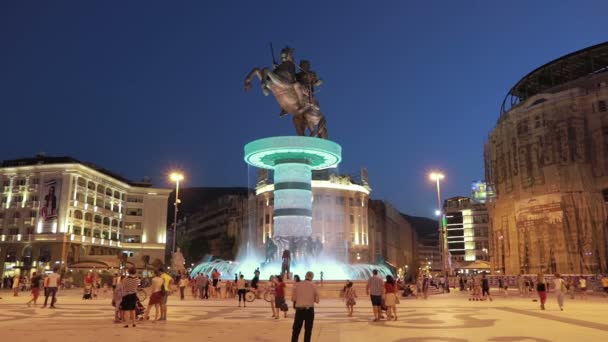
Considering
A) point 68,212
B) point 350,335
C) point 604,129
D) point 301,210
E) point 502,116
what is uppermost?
point 502,116

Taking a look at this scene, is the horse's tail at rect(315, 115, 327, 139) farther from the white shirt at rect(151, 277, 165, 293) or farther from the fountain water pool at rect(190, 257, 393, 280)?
the white shirt at rect(151, 277, 165, 293)

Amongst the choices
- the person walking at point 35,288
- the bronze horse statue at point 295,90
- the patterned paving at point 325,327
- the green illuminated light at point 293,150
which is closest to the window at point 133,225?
the green illuminated light at point 293,150

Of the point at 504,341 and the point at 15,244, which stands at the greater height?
the point at 15,244

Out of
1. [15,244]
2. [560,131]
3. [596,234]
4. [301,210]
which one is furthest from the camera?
[15,244]

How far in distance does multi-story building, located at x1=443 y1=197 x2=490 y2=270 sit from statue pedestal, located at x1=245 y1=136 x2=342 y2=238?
8862cm

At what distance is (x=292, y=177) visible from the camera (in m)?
32.4

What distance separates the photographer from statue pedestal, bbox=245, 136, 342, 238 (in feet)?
104

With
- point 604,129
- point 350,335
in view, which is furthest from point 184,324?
point 604,129

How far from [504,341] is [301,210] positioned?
21079 mm

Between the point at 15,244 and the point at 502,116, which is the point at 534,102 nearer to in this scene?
the point at 502,116

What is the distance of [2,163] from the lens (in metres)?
86.8

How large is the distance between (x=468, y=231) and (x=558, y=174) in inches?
2818

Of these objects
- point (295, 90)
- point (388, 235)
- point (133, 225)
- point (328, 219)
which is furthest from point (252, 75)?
A: point (388, 235)

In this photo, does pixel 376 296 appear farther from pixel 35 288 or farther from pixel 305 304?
pixel 35 288
